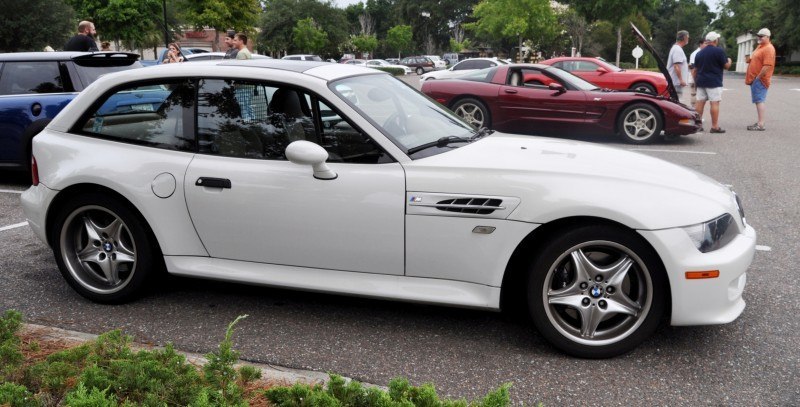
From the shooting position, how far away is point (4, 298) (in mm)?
4387

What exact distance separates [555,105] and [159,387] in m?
9.87

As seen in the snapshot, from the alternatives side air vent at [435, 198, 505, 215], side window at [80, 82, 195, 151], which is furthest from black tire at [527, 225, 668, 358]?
side window at [80, 82, 195, 151]

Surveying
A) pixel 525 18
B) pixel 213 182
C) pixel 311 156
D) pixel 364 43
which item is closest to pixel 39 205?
pixel 213 182

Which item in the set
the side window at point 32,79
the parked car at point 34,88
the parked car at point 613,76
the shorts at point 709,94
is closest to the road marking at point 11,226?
the parked car at point 34,88

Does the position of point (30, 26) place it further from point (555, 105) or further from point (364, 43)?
point (364, 43)

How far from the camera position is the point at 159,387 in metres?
2.50

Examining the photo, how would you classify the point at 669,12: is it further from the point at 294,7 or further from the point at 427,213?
the point at 427,213

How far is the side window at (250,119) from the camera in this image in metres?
3.83

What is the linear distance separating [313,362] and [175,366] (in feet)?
2.80

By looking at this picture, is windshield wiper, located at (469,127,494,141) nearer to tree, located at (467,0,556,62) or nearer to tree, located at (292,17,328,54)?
tree, located at (467,0,556,62)

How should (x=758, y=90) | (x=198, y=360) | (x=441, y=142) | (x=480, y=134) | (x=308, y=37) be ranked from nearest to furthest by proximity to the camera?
(x=198, y=360) → (x=441, y=142) → (x=480, y=134) → (x=758, y=90) → (x=308, y=37)

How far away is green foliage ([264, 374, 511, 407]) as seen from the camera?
2375 millimetres

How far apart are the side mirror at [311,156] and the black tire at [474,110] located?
27.9 feet

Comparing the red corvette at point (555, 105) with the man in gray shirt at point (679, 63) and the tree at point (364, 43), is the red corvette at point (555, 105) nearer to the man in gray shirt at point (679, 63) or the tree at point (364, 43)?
the man in gray shirt at point (679, 63)
